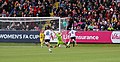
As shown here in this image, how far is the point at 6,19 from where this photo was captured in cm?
4272

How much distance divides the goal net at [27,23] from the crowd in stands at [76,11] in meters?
1.56

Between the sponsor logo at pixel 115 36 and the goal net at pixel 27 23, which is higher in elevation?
the goal net at pixel 27 23

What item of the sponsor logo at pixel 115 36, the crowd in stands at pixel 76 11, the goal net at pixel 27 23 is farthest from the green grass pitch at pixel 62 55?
the goal net at pixel 27 23

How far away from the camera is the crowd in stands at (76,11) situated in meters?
41.3

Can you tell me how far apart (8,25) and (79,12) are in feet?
24.7

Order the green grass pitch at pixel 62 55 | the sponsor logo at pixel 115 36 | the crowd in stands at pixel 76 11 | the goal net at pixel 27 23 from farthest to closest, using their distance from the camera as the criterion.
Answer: the goal net at pixel 27 23 → the crowd in stands at pixel 76 11 → the sponsor logo at pixel 115 36 → the green grass pitch at pixel 62 55

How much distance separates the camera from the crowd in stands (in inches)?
1625

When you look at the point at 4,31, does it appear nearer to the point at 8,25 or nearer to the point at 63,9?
the point at 8,25

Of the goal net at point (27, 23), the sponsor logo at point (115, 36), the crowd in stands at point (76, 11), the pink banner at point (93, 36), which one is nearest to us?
the sponsor logo at point (115, 36)

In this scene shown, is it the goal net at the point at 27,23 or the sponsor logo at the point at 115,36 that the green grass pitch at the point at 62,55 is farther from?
the goal net at the point at 27,23

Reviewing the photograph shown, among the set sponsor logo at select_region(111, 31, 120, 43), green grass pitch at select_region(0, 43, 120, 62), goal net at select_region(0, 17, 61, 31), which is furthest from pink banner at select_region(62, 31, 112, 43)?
goal net at select_region(0, 17, 61, 31)

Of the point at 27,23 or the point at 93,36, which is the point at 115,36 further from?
the point at 27,23

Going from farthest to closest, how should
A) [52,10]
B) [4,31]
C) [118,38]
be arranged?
[52,10] → [4,31] → [118,38]

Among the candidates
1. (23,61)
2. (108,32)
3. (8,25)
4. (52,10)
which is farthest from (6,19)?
(23,61)
